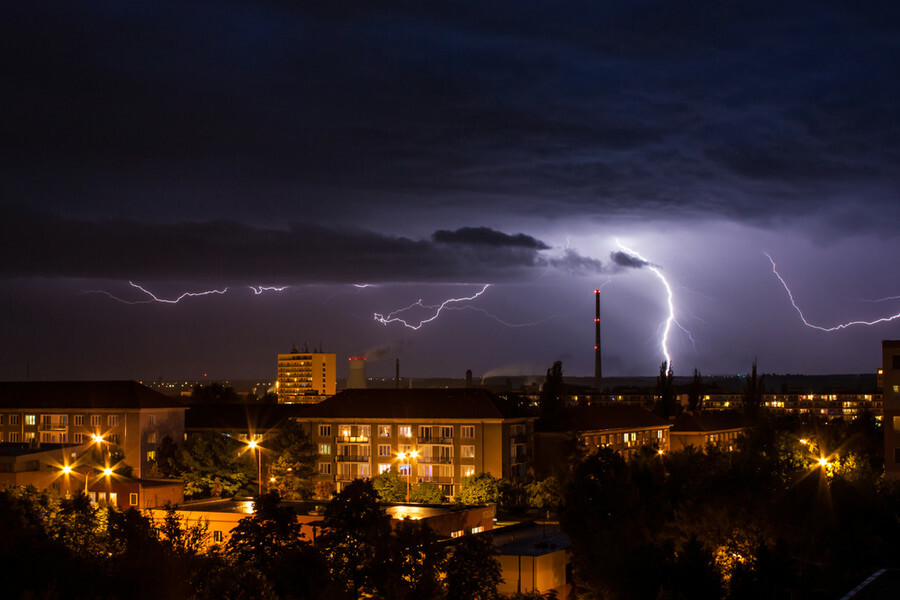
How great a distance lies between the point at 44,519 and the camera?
37.1 metres

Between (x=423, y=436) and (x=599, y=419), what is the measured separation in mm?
17874

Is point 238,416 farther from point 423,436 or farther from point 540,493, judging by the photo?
point 540,493

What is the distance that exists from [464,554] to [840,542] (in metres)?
16.8

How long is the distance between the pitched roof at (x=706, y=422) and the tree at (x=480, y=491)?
39.7 m

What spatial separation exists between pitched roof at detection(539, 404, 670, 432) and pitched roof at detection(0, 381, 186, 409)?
93.4 feet

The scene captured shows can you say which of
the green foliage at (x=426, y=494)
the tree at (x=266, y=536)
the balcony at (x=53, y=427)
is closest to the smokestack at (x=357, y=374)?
the balcony at (x=53, y=427)

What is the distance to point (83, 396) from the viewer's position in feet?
252

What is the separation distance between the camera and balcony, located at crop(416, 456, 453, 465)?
6738 cm

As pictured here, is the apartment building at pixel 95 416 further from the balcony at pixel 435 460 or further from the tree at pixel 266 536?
the tree at pixel 266 536

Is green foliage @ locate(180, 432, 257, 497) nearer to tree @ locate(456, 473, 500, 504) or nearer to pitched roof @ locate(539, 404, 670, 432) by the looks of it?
tree @ locate(456, 473, 500, 504)

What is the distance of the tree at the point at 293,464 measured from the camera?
205 feet

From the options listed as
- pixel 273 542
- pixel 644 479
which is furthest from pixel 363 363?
pixel 273 542

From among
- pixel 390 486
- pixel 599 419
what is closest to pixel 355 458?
pixel 390 486

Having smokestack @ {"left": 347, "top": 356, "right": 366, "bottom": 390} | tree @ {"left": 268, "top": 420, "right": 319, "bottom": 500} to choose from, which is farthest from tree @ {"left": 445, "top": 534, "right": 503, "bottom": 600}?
smokestack @ {"left": 347, "top": 356, "right": 366, "bottom": 390}
